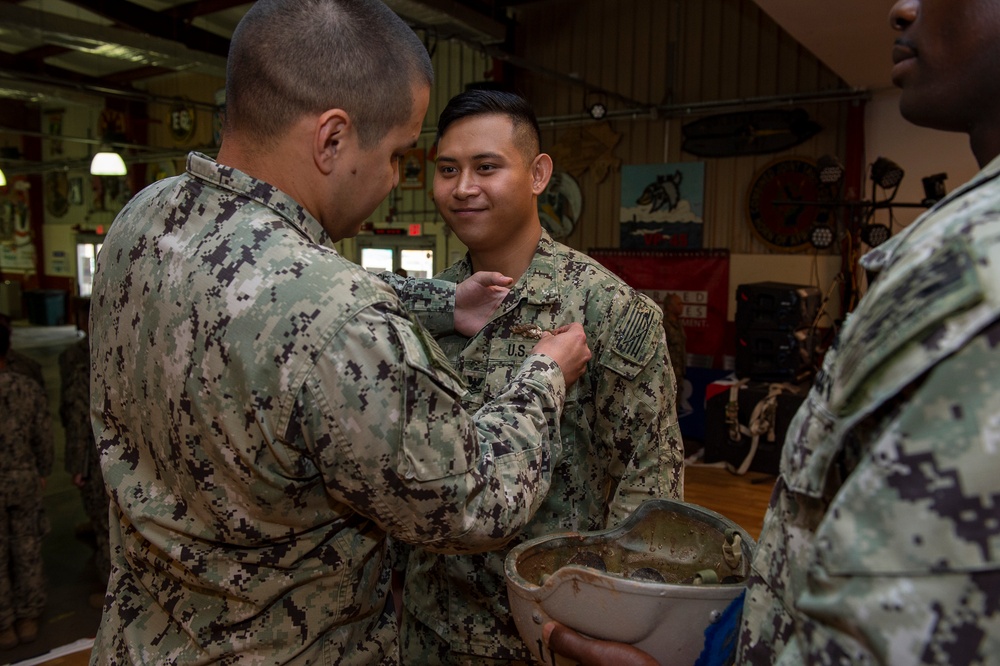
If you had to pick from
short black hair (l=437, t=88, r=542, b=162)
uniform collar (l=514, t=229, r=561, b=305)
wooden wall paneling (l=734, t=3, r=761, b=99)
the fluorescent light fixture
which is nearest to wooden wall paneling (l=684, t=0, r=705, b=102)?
wooden wall paneling (l=734, t=3, r=761, b=99)

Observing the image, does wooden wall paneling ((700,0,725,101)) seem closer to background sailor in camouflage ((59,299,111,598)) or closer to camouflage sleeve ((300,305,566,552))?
background sailor in camouflage ((59,299,111,598))

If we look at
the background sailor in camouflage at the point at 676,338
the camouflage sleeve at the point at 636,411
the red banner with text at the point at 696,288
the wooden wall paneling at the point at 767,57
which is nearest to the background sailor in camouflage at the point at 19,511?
the camouflage sleeve at the point at 636,411

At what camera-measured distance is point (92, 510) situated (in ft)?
15.3

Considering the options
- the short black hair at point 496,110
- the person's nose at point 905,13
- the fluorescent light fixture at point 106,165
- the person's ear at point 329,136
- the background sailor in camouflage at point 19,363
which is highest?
the fluorescent light fixture at point 106,165

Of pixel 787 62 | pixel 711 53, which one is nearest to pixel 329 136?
pixel 787 62

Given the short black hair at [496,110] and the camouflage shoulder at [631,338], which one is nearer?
the camouflage shoulder at [631,338]

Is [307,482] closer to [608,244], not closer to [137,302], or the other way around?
[137,302]

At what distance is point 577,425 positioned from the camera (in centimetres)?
188

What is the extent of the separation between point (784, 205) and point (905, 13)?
7421 mm

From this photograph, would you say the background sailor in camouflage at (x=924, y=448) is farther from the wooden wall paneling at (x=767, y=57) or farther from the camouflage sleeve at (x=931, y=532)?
the wooden wall paneling at (x=767, y=57)

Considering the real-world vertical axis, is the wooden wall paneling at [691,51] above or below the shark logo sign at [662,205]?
above

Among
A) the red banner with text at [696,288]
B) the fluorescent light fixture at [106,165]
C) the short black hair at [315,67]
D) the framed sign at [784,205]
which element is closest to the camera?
the short black hair at [315,67]

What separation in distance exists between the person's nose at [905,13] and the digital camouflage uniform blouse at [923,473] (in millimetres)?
221

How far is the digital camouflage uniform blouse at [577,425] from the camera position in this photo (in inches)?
71.5
